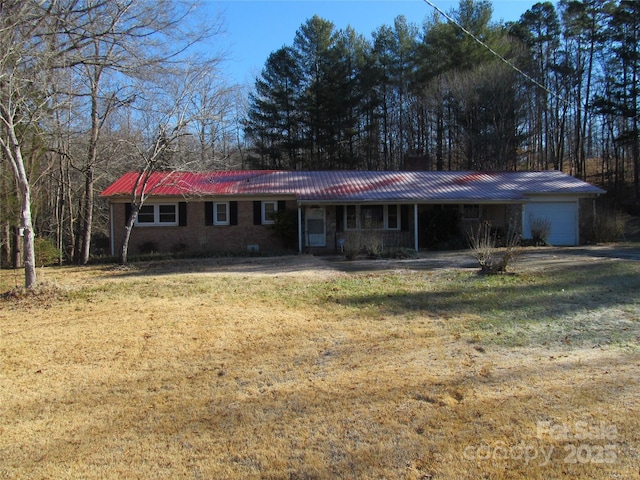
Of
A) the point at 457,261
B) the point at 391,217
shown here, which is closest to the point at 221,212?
the point at 391,217

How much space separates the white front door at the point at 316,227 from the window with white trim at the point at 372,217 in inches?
42.4

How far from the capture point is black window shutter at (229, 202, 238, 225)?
2014 cm

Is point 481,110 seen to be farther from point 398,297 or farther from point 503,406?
point 503,406

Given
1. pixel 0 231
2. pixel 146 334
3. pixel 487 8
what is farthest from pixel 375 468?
pixel 487 8

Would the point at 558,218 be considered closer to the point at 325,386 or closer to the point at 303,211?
the point at 303,211

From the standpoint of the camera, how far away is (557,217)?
71.6 ft

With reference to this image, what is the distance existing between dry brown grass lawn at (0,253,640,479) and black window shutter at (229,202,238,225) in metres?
11.2

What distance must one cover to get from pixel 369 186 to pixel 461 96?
14.8 metres

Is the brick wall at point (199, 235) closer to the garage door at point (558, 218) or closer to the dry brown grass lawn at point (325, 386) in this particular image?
the dry brown grass lawn at point (325, 386)

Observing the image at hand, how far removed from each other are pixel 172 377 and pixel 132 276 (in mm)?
8839

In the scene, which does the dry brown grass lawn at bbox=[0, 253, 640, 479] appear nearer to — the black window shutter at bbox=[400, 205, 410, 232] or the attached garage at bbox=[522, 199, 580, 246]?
the black window shutter at bbox=[400, 205, 410, 232]

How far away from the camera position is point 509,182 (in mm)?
23031

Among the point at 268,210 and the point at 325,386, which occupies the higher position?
the point at 268,210

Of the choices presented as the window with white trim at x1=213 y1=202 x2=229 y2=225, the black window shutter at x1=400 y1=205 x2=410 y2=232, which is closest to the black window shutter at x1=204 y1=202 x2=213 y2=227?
the window with white trim at x1=213 y1=202 x2=229 y2=225
